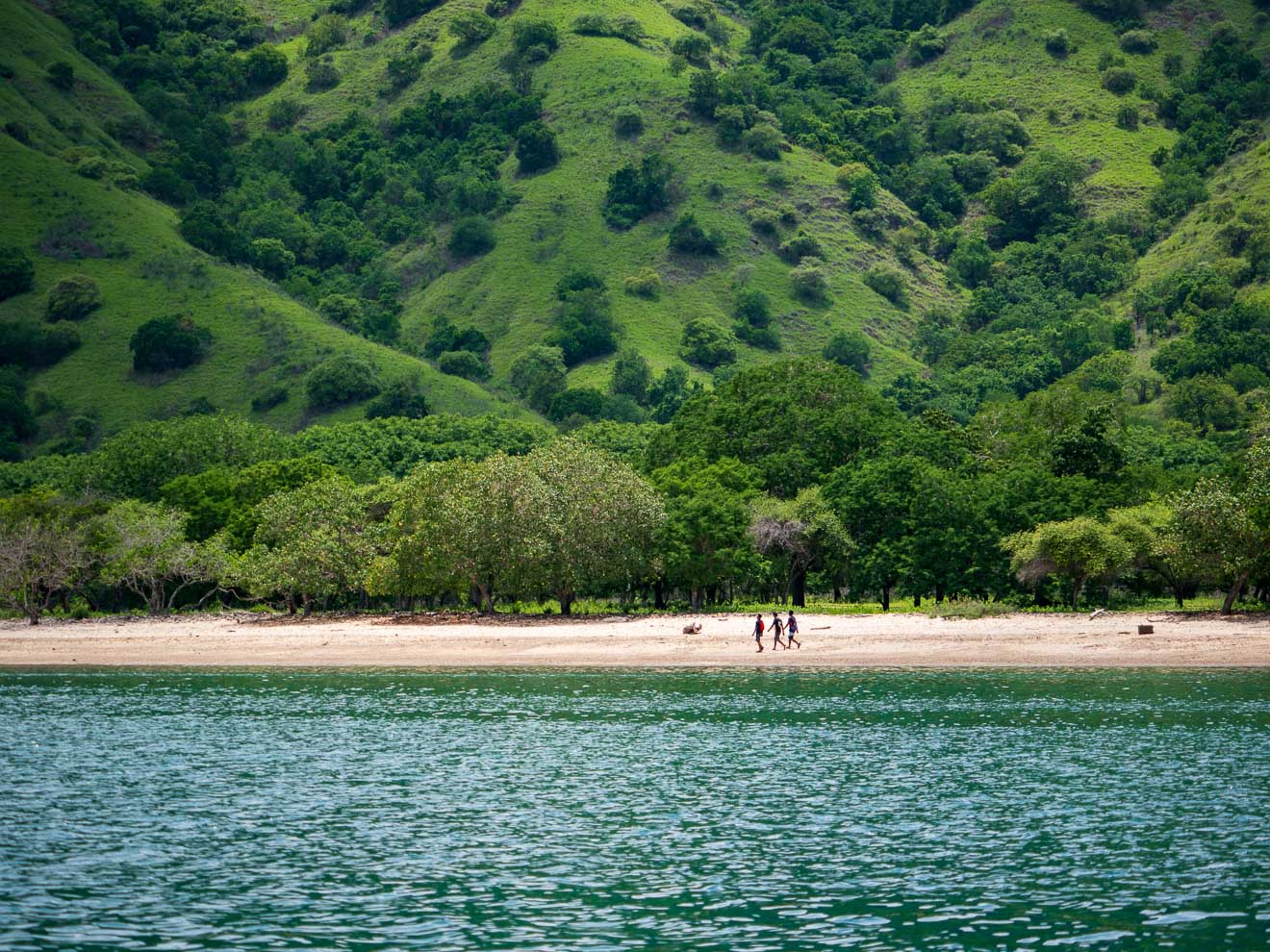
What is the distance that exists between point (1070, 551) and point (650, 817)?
44806mm

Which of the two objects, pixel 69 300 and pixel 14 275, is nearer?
pixel 69 300

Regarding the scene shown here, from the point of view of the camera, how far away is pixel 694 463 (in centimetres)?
9650

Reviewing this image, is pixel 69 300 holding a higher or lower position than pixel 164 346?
higher

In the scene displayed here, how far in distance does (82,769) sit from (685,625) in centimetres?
3869

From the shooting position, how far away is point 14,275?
193125 mm

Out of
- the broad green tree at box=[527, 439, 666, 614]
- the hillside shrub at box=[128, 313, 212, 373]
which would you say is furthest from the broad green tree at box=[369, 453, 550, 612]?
the hillside shrub at box=[128, 313, 212, 373]

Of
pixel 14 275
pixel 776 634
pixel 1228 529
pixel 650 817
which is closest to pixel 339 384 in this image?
pixel 14 275

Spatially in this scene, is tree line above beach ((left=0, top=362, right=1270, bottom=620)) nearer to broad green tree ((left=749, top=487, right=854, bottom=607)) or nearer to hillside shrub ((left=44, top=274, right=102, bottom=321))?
broad green tree ((left=749, top=487, right=854, bottom=607))

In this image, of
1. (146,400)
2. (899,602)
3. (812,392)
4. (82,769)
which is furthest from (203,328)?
(82,769)

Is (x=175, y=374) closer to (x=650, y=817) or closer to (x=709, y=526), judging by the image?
(x=709, y=526)

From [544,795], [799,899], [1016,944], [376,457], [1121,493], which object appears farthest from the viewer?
[376,457]

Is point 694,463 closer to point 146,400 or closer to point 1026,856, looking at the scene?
point 1026,856

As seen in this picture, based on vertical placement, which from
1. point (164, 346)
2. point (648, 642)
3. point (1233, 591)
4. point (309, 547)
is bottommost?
point (648, 642)

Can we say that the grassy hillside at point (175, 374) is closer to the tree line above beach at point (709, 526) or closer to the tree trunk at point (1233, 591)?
the tree line above beach at point (709, 526)
